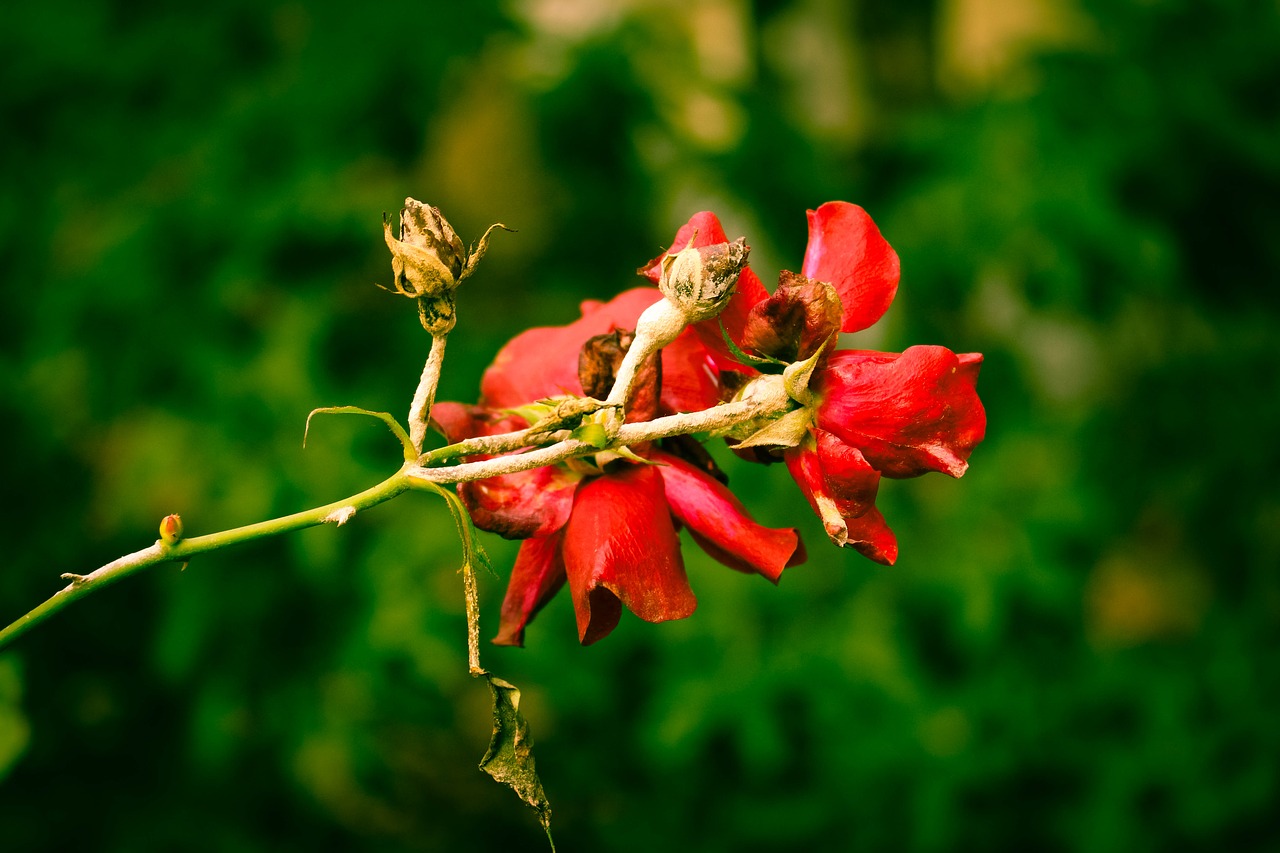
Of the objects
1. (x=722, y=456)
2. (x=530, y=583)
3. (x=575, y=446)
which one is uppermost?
(x=575, y=446)

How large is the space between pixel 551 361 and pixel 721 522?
11cm

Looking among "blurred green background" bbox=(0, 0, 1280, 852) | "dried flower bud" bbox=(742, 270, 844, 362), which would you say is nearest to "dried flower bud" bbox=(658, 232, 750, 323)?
"dried flower bud" bbox=(742, 270, 844, 362)

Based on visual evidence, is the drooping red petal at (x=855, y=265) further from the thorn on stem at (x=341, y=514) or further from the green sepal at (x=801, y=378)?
the thorn on stem at (x=341, y=514)

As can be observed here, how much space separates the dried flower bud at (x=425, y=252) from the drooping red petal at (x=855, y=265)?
137mm

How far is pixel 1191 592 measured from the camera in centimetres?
189

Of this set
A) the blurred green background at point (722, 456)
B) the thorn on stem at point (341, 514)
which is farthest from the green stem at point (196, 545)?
the blurred green background at point (722, 456)

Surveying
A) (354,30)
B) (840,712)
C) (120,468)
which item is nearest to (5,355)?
(120,468)

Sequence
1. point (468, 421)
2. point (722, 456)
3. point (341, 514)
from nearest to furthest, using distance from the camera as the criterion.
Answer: point (341, 514) → point (468, 421) → point (722, 456)

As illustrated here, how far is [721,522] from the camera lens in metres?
0.41

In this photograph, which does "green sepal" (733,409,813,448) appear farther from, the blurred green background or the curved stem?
the blurred green background

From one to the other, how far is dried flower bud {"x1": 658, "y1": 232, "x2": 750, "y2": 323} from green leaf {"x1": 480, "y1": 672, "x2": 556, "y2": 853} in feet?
0.47

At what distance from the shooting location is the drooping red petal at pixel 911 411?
1.23 feet

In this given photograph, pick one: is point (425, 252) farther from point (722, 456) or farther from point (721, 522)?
point (722, 456)

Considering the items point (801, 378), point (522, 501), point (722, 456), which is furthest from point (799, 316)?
point (722, 456)
